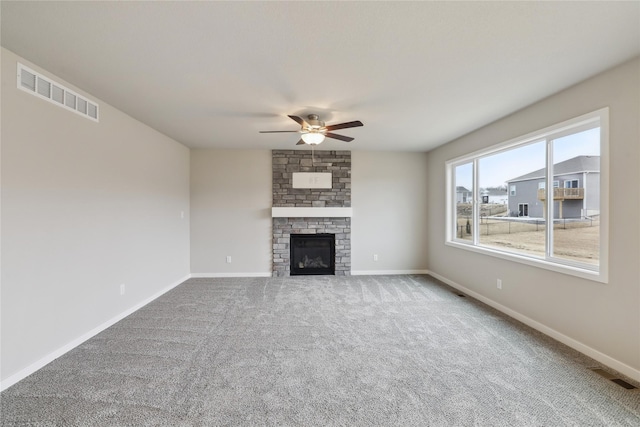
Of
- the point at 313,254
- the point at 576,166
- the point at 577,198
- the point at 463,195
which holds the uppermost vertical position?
the point at 576,166

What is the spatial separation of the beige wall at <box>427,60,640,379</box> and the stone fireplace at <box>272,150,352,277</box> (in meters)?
2.63

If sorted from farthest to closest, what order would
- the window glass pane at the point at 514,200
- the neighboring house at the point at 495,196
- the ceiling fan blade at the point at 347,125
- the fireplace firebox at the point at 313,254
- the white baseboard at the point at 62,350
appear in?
the fireplace firebox at the point at 313,254, the neighboring house at the point at 495,196, the window glass pane at the point at 514,200, the ceiling fan blade at the point at 347,125, the white baseboard at the point at 62,350

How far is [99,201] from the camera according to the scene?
282cm

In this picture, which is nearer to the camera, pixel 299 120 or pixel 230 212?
pixel 299 120

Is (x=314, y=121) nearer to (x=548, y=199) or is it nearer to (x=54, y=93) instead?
(x=54, y=93)

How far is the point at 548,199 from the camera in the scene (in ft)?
9.42


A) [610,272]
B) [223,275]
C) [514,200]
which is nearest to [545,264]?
[610,272]

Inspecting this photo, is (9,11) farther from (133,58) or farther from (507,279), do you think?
(507,279)

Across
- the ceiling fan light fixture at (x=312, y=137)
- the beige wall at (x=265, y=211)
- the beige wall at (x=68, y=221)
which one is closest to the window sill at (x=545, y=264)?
the beige wall at (x=265, y=211)

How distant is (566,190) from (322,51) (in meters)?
2.79

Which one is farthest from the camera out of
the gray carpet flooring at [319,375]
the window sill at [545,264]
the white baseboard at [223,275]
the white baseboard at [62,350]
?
the white baseboard at [223,275]

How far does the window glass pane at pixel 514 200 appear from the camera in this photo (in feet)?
10.0

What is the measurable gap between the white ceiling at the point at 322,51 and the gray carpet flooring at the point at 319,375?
245cm

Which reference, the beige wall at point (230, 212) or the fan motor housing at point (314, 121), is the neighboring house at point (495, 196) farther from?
the beige wall at point (230, 212)
